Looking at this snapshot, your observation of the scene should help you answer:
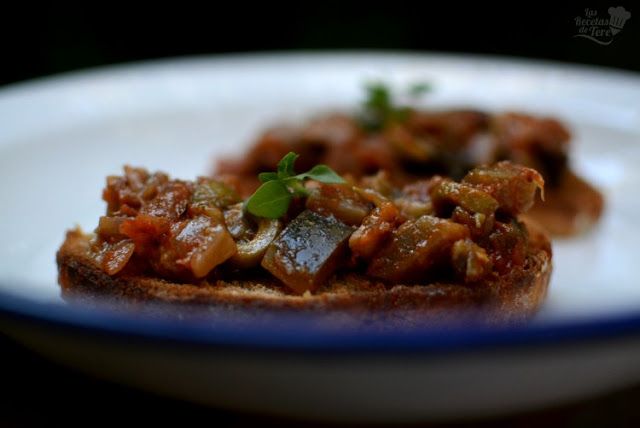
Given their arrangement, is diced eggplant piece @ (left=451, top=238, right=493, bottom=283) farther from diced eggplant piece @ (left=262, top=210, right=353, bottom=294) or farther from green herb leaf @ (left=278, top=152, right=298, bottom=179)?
green herb leaf @ (left=278, top=152, right=298, bottom=179)

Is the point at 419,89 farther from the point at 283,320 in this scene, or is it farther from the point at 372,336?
the point at 372,336

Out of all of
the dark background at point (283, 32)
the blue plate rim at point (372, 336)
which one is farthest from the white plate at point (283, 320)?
the dark background at point (283, 32)

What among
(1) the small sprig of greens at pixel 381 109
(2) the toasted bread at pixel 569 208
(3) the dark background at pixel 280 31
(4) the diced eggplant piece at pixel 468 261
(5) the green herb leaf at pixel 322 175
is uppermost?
(3) the dark background at pixel 280 31

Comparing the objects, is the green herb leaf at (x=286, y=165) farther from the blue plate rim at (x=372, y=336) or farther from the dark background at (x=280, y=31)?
the dark background at (x=280, y=31)

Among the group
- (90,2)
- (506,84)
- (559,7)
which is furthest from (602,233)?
(90,2)

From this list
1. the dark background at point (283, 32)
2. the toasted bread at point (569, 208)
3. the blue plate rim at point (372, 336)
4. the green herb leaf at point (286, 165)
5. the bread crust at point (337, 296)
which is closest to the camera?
the blue plate rim at point (372, 336)

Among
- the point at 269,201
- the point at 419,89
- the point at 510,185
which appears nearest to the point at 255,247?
the point at 269,201

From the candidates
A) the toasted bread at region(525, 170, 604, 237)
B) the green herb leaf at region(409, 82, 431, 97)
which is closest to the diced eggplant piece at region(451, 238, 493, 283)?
the toasted bread at region(525, 170, 604, 237)

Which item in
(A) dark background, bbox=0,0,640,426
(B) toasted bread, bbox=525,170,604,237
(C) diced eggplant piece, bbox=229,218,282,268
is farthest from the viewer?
(A) dark background, bbox=0,0,640,426
